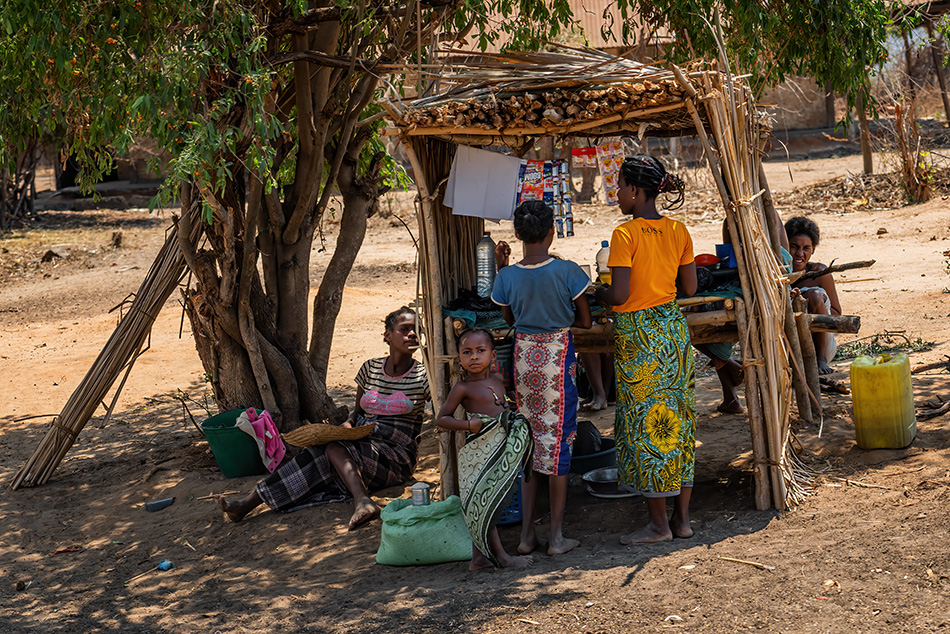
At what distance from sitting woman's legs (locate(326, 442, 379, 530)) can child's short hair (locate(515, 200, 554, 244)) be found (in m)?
1.58

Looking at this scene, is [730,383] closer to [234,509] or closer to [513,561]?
[513,561]

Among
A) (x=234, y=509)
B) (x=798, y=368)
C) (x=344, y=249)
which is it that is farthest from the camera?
(x=344, y=249)

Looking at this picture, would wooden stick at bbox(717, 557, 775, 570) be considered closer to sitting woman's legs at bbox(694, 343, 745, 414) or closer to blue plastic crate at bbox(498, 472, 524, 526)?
blue plastic crate at bbox(498, 472, 524, 526)

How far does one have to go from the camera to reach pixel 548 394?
3.86 meters

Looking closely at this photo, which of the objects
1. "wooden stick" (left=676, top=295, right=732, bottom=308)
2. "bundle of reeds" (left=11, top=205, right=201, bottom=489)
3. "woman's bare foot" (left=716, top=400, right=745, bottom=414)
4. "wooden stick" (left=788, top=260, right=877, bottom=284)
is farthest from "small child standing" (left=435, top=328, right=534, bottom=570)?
"bundle of reeds" (left=11, top=205, right=201, bottom=489)

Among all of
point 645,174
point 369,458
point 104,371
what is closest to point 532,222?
point 645,174

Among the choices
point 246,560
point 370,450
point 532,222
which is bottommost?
point 246,560

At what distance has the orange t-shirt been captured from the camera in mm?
3778

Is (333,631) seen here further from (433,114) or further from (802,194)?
(802,194)

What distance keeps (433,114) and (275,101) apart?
5.93 ft

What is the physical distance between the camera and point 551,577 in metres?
3.58

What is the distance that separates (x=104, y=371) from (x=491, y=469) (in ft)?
9.85

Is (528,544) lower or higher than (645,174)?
lower

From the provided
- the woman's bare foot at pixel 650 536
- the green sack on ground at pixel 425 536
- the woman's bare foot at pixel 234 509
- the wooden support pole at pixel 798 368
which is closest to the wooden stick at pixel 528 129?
the wooden support pole at pixel 798 368
